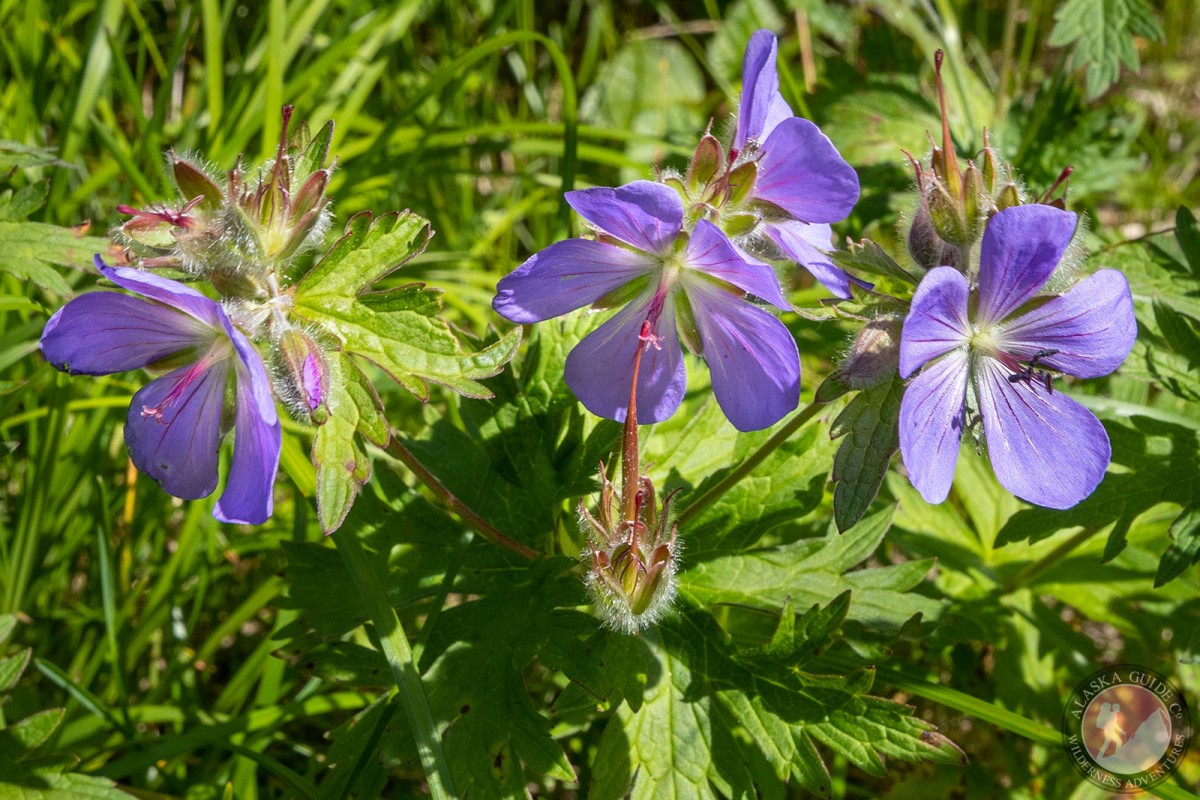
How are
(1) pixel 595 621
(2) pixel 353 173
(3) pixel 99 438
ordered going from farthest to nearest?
(2) pixel 353 173 → (3) pixel 99 438 → (1) pixel 595 621

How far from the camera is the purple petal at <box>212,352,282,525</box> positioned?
1588 mm

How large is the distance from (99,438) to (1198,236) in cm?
296

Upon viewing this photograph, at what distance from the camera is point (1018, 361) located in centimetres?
186

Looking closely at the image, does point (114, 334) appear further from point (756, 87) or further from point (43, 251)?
point (756, 87)

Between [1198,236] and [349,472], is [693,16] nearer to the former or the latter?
[1198,236]

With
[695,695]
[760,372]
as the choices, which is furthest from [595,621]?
[760,372]

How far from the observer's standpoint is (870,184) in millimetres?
3398

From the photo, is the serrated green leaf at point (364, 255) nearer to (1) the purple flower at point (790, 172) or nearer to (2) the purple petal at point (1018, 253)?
(1) the purple flower at point (790, 172)

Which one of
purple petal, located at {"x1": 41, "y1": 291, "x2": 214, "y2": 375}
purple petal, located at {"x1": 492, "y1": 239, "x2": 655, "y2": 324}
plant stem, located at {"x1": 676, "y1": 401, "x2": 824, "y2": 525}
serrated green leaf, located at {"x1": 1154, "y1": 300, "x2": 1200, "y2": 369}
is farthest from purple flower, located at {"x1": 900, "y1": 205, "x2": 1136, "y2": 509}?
purple petal, located at {"x1": 41, "y1": 291, "x2": 214, "y2": 375}

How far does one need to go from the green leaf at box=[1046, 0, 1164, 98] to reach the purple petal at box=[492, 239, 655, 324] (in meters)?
1.99

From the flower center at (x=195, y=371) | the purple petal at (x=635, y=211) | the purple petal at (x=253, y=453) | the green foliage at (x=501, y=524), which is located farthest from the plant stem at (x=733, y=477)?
the flower center at (x=195, y=371)

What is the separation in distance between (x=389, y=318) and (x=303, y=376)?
0.21 metres

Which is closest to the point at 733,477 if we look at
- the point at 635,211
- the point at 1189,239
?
the point at 635,211

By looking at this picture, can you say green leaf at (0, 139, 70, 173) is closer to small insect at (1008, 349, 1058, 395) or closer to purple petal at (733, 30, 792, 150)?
purple petal at (733, 30, 792, 150)
